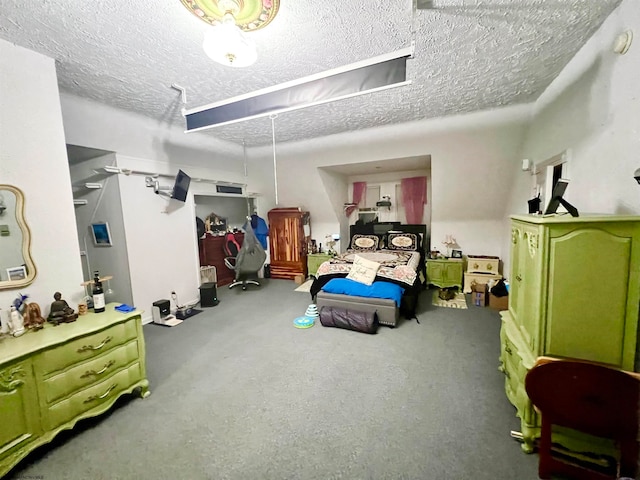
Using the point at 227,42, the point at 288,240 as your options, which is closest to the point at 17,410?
the point at 227,42

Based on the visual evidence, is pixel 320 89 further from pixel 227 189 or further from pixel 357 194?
pixel 357 194

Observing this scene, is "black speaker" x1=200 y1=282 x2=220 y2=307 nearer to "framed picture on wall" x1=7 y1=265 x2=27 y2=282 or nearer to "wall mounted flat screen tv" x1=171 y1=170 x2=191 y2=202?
"wall mounted flat screen tv" x1=171 y1=170 x2=191 y2=202

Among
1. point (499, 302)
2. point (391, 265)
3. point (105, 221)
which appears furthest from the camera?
point (391, 265)

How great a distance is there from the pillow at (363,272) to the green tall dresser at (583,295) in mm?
2008

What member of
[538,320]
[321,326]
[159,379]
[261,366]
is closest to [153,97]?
[159,379]

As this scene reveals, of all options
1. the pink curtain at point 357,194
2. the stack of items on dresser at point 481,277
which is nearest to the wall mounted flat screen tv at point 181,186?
the pink curtain at point 357,194

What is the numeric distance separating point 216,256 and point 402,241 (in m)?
3.85

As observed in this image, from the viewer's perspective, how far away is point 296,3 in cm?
153

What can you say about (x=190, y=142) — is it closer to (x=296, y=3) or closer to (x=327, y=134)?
(x=327, y=134)

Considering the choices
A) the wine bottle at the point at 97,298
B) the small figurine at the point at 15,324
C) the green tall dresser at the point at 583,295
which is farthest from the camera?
the wine bottle at the point at 97,298

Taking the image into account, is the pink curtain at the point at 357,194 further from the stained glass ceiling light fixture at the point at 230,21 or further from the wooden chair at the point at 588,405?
the wooden chair at the point at 588,405

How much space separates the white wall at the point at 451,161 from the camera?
358 cm

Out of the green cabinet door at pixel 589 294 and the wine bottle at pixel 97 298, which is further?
the wine bottle at pixel 97 298

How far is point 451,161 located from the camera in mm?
4008
